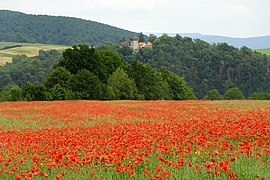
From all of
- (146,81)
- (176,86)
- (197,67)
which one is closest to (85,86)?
(146,81)

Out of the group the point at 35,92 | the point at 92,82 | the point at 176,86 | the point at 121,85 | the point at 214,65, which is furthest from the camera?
the point at 214,65

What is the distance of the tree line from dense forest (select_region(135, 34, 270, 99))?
3025 inches

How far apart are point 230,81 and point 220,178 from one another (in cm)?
15573

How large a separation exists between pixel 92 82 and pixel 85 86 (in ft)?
4.78

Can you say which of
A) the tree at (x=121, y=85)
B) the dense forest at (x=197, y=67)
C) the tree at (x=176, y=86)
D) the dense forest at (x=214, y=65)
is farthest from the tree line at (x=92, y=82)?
the dense forest at (x=214, y=65)

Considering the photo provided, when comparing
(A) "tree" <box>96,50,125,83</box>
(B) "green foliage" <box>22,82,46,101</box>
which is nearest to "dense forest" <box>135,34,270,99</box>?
(A) "tree" <box>96,50,125,83</box>

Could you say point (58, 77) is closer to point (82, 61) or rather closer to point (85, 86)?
point (85, 86)

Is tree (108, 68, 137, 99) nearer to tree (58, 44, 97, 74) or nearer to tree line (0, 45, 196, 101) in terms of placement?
tree line (0, 45, 196, 101)

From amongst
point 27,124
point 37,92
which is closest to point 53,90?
point 37,92

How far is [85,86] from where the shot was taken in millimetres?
55688

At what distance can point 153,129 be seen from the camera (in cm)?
1252

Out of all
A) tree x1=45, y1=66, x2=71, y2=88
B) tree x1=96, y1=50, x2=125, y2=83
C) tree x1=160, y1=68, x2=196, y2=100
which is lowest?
tree x1=160, y1=68, x2=196, y2=100

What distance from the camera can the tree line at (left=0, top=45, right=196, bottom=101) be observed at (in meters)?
53.2

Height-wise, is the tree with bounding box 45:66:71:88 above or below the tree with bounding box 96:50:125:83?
below
